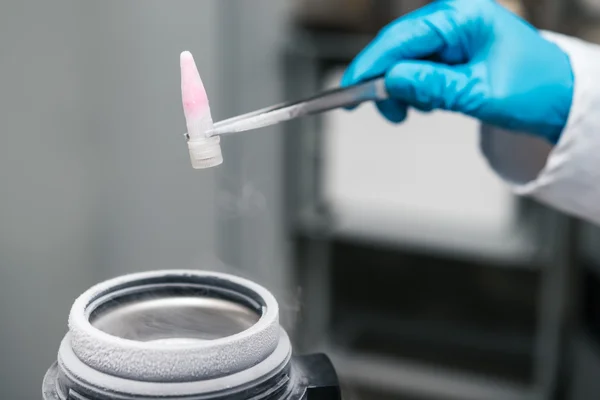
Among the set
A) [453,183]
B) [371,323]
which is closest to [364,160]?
[453,183]

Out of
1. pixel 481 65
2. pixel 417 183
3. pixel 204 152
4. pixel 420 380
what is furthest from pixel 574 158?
pixel 420 380

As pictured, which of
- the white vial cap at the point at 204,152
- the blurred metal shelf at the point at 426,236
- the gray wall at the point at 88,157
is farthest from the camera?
the blurred metal shelf at the point at 426,236

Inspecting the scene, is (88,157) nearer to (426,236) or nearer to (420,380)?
(426,236)

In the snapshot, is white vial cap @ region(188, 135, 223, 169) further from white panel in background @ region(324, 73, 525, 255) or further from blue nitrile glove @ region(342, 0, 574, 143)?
white panel in background @ region(324, 73, 525, 255)

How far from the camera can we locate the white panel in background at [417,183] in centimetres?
182

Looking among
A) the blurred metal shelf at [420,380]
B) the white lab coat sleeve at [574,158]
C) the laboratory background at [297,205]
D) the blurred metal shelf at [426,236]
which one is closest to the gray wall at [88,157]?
the laboratory background at [297,205]

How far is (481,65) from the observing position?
909mm

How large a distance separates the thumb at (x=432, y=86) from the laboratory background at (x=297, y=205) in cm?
51

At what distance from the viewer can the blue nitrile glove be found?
34.8 inches

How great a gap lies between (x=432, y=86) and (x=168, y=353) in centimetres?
53

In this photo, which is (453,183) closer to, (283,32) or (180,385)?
(283,32)

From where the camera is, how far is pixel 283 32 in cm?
199

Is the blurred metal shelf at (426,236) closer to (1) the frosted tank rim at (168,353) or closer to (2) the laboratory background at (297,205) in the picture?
(2) the laboratory background at (297,205)

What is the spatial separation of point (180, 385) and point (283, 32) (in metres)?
1.62
